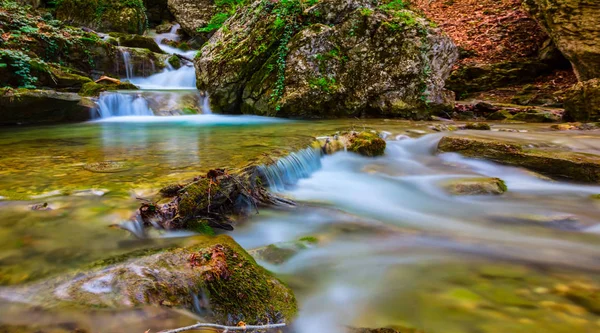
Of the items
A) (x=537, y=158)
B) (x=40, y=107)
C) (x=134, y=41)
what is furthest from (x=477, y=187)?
(x=134, y=41)

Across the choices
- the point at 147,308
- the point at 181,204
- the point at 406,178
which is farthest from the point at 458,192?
the point at 147,308

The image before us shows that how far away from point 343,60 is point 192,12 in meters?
14.6

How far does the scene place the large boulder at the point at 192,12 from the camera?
19.7 m

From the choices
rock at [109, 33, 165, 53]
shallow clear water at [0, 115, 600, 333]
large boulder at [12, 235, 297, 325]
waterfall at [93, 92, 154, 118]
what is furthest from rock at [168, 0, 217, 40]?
large boulder at [12, 235, 297, 325]

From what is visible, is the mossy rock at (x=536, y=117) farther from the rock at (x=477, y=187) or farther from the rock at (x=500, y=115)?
the rock at (x=477, y=187)

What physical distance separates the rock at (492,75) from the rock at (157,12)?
→ 718 inches

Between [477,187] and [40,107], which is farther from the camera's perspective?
[40,107]

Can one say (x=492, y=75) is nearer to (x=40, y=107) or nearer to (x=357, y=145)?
(x=357, y=145)

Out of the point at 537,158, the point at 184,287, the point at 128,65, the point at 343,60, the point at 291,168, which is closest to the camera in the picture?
the point at 184,287

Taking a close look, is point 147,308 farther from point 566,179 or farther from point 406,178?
point 566,179

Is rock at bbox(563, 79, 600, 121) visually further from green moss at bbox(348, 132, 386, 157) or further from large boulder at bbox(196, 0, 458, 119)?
green moss at bbox(348, 132, 386, 157)

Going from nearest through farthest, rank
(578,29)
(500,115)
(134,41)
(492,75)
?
(500,115), (578,29), (492,75), (134,41)

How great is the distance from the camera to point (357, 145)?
5.37 m

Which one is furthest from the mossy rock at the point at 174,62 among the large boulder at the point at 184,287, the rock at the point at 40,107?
the large boulder at the point at 184,287
